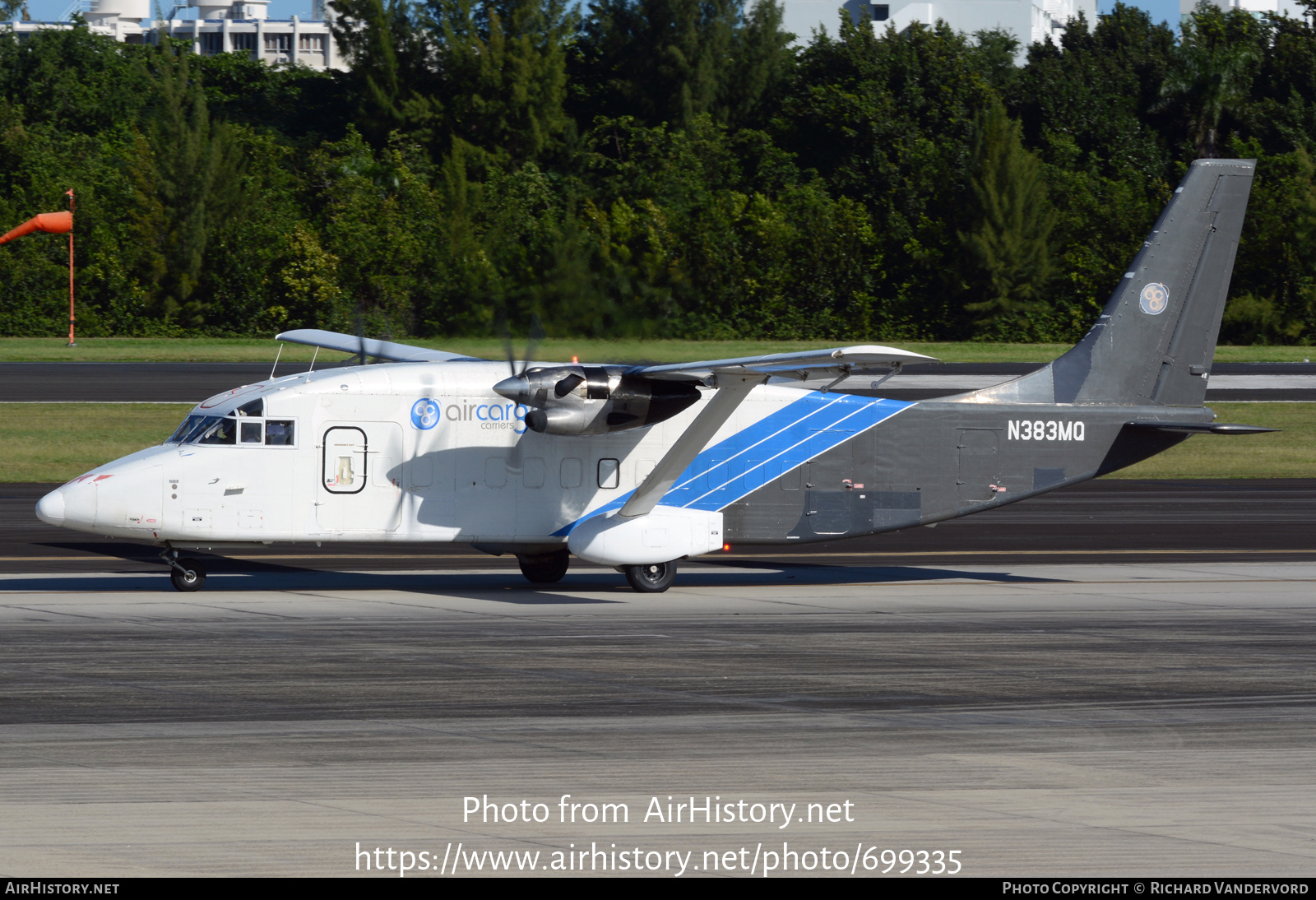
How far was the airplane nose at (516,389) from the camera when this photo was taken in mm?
19531

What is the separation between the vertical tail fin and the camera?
2275cm

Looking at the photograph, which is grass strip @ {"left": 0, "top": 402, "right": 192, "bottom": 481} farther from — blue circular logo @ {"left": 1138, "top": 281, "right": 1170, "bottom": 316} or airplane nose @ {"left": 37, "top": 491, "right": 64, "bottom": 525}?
blue circular logo @ {"left": 1138, "top": 281, "right": 1170, "bottom": 316}

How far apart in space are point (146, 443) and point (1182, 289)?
27720mm

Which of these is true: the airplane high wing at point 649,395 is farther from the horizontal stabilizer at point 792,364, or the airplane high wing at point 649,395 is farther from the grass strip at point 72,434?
the grass strip at point 72,434

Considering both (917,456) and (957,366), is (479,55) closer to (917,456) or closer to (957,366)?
(957,366)

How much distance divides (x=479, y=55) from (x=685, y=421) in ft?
227

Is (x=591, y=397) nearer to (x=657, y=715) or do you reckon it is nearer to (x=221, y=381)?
(x=657, y=715)

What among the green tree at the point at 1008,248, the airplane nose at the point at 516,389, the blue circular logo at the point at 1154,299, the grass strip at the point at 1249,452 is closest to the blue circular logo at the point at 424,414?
the airplane nose at the point at 516,389

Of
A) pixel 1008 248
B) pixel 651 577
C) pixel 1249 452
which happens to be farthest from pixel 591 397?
pixel 1008 248

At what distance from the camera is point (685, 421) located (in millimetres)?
21250

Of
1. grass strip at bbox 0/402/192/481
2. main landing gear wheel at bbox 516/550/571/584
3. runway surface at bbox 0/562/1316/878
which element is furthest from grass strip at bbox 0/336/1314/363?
runway surface at bbox 0/562/1316/878

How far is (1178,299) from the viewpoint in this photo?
75.4 feet

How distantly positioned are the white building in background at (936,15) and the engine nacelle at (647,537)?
434 ft
